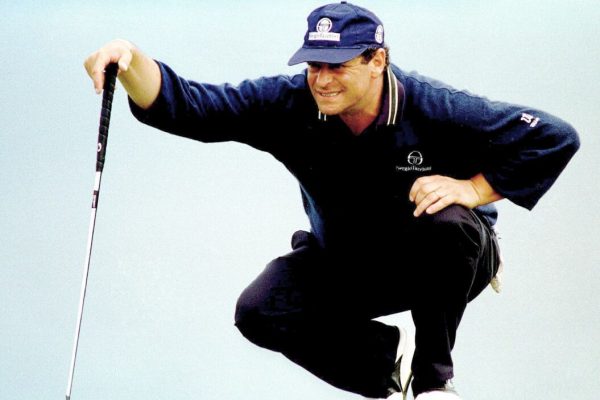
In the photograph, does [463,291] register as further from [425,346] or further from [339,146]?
[339,146]

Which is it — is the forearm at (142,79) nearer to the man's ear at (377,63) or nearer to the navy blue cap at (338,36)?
the navy blue cap at (338,36)

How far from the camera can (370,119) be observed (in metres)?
3.14

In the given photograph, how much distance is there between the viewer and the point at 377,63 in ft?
10.2

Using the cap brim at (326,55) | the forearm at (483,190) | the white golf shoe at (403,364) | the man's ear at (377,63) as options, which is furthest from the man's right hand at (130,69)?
the white golf shoe at (403,364)

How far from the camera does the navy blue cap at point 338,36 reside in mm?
2994

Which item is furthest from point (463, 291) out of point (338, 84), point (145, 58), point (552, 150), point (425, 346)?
point (145, 58)

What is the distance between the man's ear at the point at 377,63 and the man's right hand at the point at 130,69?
564mm

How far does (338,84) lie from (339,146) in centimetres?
19

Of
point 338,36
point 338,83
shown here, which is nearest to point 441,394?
point 338,83

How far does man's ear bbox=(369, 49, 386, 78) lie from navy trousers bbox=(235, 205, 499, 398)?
15.7 inches

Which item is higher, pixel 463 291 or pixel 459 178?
pixel 459 178

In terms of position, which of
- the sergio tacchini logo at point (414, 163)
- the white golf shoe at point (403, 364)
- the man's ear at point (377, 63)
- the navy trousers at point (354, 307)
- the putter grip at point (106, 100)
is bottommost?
the white golf shoe at point (403, 364)

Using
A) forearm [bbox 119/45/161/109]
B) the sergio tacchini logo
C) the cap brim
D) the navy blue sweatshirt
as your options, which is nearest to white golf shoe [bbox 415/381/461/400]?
the navy blue sweatshirt

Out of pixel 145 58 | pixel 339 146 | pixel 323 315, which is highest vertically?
pixel 145 58
